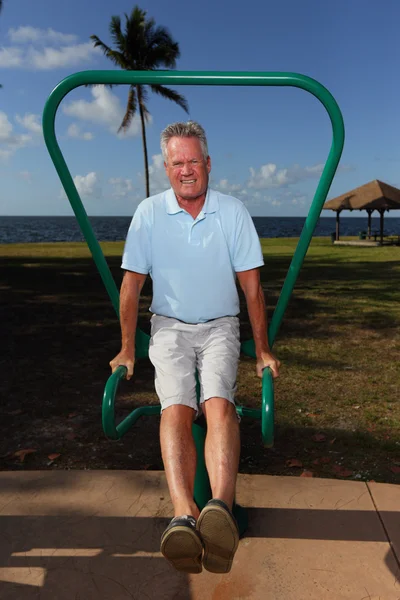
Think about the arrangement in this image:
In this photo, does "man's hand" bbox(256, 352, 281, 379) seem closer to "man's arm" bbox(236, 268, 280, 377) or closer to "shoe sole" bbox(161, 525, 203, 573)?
"man's arm" bbox(236, 268, 280, 377)

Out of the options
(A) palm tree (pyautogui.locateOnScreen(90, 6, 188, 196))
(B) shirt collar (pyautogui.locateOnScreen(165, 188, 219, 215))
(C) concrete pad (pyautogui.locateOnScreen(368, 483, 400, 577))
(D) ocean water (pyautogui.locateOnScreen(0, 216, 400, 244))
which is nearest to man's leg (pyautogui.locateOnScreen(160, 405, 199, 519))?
(B) shirt collar (pyautogui.locateOnScreen(165, 188, 219, 215))

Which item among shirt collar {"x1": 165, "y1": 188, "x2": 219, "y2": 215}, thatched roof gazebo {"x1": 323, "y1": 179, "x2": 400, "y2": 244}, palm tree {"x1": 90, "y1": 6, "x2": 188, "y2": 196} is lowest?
shirt collar {"x1": 165, "y1": 188, "x2": 219, "y2": 215}

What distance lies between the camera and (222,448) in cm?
187

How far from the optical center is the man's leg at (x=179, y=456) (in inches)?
69.7

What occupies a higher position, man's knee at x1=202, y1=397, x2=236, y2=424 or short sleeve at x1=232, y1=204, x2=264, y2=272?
short sleeve at x1=232, y1=204, x2=264, y2=272

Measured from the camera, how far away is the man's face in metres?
2.12

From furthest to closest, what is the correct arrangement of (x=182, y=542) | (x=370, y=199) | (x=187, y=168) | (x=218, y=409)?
1. (x=370, y=199)
2. (x=187, y=168)
3. (x=218, y=409)
4. (x=182, y=542)

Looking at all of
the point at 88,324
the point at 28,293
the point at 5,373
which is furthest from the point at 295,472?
the point at 28,293

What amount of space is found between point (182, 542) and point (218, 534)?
104mm

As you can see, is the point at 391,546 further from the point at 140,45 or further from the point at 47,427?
the point at 140,45

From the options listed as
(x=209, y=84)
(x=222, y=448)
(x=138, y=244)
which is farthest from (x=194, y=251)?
(x=222, y=448)

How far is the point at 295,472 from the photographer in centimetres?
310

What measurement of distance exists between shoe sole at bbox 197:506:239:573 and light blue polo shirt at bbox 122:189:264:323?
0.82m

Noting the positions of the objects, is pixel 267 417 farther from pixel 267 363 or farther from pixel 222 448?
pixel 267 363
